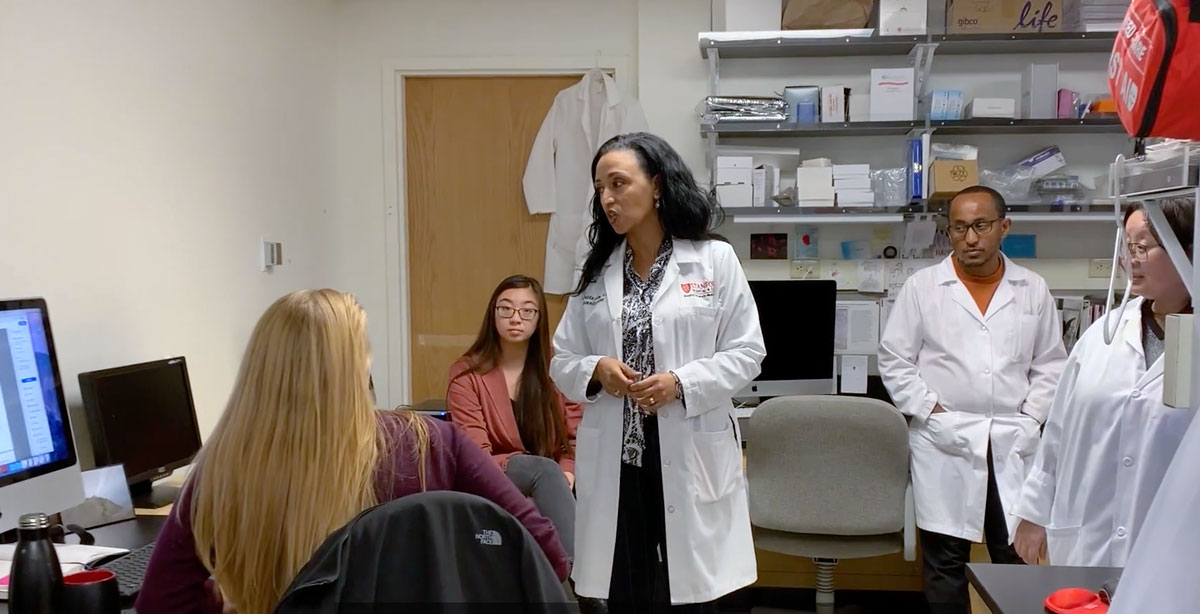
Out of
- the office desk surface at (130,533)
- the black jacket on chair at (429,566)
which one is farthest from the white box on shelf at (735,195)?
the black jacket on chair at (429,566)

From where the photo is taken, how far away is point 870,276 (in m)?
3.43

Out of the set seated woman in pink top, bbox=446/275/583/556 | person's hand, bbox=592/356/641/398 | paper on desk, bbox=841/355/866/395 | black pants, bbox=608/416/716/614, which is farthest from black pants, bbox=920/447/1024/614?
person's hand, bbox=592/356/641/398

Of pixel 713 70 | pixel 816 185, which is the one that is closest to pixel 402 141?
pixel 713 70

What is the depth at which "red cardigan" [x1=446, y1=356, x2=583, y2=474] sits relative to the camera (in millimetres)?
2555

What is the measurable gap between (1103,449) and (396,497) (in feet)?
4.39

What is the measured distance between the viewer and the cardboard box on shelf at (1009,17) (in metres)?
3.20

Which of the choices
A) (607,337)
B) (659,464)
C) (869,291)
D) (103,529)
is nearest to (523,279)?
(607,337)

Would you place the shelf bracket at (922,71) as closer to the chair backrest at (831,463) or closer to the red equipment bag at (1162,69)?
the chair backrest at (831,463)

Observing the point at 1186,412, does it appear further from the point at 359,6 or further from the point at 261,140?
the point at 359,6

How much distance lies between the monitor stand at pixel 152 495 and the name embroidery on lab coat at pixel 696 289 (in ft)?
4.31

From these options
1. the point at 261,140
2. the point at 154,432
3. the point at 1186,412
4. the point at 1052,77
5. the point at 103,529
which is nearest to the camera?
the point at 1186,412

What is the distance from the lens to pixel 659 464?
1922 millimetres

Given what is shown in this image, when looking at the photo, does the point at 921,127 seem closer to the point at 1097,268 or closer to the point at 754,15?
the point at 754,15

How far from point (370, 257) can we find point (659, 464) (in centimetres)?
226
